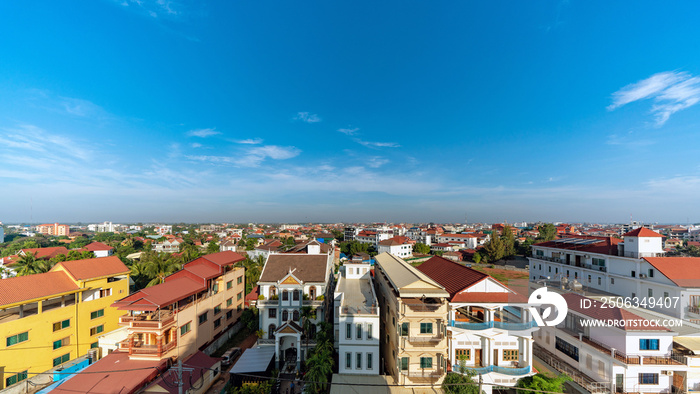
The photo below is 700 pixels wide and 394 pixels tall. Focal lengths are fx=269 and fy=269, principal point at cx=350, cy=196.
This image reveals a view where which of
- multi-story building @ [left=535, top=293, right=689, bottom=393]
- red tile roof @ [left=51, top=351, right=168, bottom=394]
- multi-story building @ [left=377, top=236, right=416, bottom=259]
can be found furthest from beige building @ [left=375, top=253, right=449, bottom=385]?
multi-story building @ [left=377, top=236, right=416, bottom=259]

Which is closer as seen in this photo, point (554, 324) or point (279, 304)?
point (554, 324)

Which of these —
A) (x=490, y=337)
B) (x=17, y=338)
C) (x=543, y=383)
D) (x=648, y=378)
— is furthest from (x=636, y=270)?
(x=17, y=338)

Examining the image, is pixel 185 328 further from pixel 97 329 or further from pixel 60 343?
pixel 97 329

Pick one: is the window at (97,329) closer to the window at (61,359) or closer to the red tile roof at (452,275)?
the window at (61,359)

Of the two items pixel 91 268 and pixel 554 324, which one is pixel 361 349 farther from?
pixel 91 268

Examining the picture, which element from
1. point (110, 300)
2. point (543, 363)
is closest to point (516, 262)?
point (543, 363)
